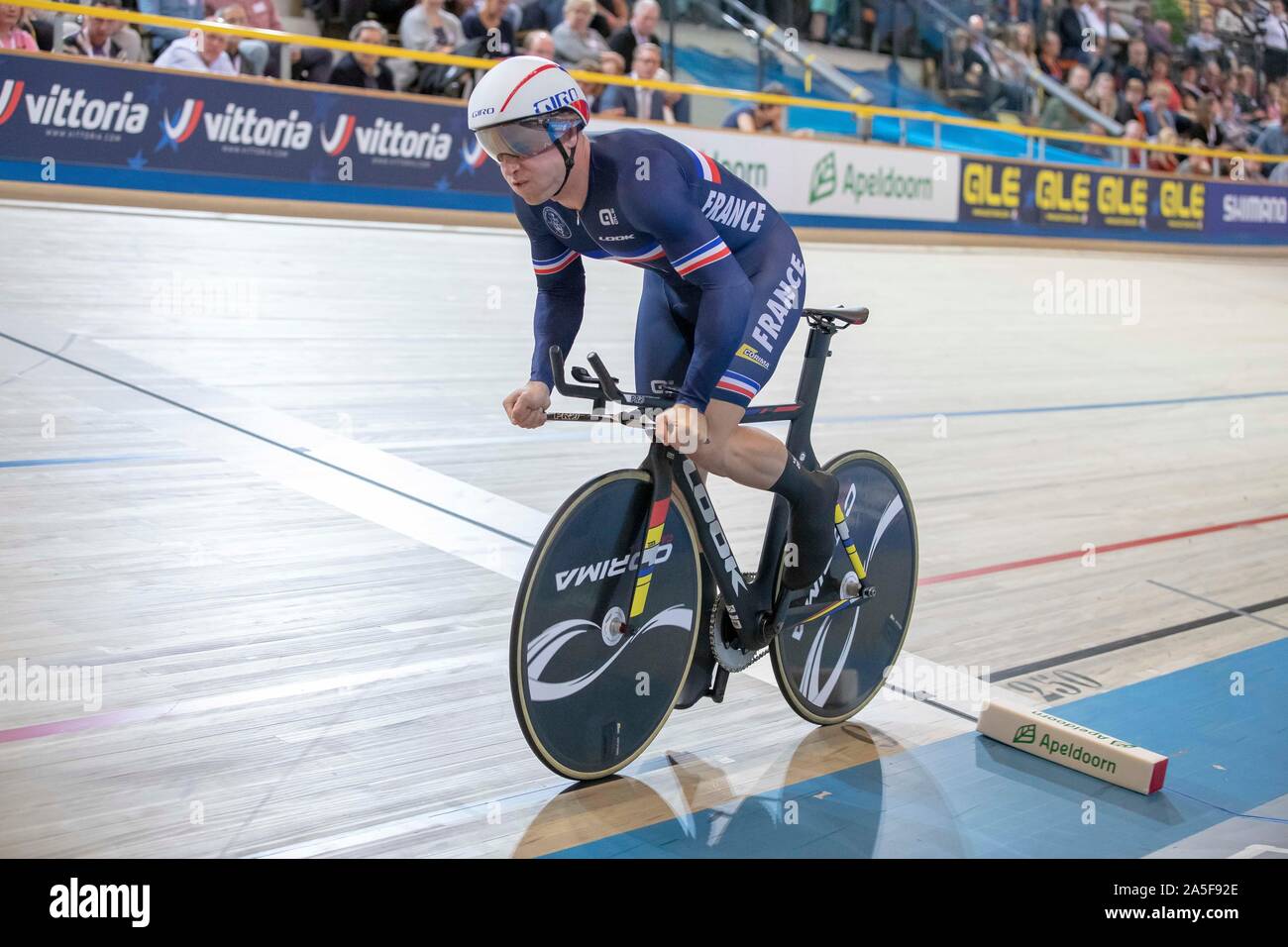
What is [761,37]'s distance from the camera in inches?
528

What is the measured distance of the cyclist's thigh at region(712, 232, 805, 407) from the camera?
245cm

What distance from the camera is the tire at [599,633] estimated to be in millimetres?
2350

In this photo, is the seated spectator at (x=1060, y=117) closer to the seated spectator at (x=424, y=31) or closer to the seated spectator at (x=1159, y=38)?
the seated spectator at (x=1159, y=38)

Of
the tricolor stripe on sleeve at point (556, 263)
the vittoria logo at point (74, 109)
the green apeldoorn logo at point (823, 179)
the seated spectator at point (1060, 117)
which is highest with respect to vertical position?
the seated spectator at point (1060, 117)

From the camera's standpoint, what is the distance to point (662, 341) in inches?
105

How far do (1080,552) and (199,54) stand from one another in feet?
24.1

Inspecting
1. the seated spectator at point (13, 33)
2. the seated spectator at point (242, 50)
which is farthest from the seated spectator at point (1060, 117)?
the seated spectator at point (13, 33)

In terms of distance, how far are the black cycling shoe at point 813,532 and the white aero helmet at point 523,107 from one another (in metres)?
0.86

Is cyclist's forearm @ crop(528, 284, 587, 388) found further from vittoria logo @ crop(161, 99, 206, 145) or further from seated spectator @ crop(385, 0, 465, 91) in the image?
seated spectator @ crop(385, 0, 465, 91)

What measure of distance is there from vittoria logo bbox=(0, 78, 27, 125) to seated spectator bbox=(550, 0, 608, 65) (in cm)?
465

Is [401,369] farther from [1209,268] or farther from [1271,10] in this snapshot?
[1271,10]

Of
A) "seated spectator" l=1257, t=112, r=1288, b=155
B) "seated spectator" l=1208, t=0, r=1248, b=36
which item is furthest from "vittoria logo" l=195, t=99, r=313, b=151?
"seated spectator" l=1208, t=0, r=1248, b=36

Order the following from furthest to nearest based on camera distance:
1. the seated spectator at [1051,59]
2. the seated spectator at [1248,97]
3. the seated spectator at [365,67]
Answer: the seated spectator at [1248,97] → the seated spectator at [1051,59] → the seated spectator at [365,67]

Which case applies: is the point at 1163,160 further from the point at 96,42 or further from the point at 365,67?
the point at 96,42
